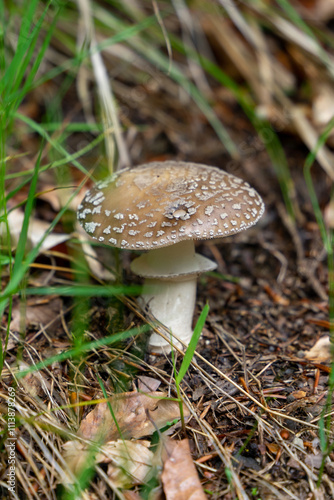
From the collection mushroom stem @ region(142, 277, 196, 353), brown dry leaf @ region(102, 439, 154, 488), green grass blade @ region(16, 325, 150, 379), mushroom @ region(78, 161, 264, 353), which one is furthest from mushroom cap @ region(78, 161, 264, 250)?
brown dry leaf @ region(102, 439, 154, 488)

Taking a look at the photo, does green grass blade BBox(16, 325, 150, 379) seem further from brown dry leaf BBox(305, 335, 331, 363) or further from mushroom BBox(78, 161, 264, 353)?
brown dry leaf BBox(305, 335, 331, 363)

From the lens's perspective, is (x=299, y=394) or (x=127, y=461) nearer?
(x=127, y=461)

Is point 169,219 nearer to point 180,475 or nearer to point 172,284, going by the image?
point 172,284

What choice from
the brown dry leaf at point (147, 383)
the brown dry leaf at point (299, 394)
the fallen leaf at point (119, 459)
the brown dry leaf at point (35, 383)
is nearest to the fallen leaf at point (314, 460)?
the brown dry leaf at point (299, 394)

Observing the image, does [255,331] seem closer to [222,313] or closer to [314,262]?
[222,313]

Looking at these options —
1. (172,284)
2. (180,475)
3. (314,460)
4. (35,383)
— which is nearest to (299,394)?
(314,460)

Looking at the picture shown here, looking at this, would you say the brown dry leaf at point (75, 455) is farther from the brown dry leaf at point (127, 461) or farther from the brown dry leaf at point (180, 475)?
the brown dry leaf at point (180, 475)

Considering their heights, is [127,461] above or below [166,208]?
below
